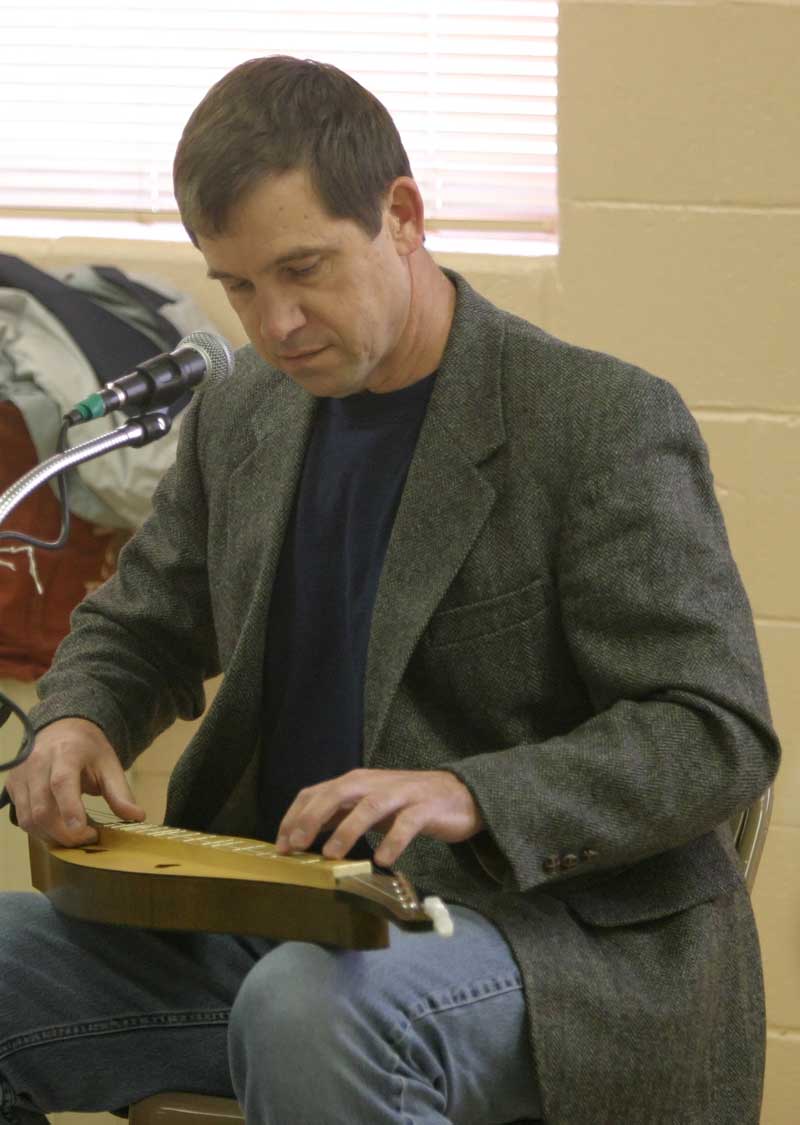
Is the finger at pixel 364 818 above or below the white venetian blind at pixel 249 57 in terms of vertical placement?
below

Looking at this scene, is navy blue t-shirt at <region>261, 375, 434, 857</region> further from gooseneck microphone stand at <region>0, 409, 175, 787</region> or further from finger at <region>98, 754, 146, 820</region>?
gooseneck microphone stand at <region>0, 409, 175, 787</region>

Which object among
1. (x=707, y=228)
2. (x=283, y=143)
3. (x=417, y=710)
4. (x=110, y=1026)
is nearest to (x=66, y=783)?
(x=110, y=1026)

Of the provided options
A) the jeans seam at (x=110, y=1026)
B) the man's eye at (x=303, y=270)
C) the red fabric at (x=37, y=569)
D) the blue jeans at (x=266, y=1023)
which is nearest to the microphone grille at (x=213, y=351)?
the man's eye at (x=303, y=270)

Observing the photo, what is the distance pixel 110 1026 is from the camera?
4.61 ft

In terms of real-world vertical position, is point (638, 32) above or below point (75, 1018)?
above

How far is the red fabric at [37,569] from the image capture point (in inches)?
84.1

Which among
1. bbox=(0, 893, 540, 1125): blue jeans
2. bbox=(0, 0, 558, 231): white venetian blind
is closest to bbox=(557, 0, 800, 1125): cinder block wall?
bbox=(0, 0, 558, 231): white venetian blind

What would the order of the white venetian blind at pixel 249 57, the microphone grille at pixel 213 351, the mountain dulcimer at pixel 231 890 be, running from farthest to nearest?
the white venetian blind at pixel 249 57
the microphone grille at pixel 213 351
the mountain dulcimer at pixel 231 890

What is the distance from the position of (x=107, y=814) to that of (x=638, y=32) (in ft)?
4.24

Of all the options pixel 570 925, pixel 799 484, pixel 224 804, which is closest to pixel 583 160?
pixel 799 484

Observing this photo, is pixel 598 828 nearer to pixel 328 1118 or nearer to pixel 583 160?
pixel 328 1118

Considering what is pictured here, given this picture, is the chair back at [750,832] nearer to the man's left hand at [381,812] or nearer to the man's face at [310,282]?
the man's left hand at [381,812]

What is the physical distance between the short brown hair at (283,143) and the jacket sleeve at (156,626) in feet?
1.21

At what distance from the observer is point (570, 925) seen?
1.29 meters
